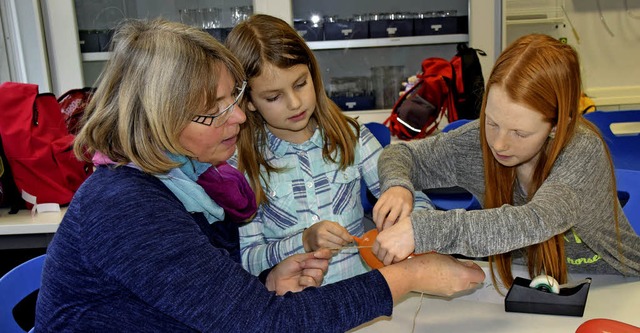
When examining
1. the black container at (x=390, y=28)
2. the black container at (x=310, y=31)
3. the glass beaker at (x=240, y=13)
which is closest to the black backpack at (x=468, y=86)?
the black container at (x=390, y=28)

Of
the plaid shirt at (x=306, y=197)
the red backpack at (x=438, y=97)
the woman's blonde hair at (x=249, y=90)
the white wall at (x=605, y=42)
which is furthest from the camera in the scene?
the white wall at (x=605, y=42)

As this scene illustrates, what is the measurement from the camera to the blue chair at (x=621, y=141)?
2.39m

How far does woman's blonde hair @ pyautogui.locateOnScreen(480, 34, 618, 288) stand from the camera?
1116 mm

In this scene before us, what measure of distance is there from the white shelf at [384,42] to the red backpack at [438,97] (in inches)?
13.3

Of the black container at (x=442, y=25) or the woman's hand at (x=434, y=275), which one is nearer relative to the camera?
the woman's hand at (x=434, y=275)

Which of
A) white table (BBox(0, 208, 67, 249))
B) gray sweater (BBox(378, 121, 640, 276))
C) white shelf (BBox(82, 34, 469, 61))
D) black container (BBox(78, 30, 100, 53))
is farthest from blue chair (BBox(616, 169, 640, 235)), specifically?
black container (BBox(78, 30, 100, 53))

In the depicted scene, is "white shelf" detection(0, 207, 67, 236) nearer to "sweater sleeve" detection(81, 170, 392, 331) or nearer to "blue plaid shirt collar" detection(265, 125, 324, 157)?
"blue plaid shirt collar" detection(265, 125, 324, 157)

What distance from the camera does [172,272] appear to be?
0.80 meters

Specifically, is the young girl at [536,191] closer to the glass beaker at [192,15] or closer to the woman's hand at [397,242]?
the woman's hand at [397,242]

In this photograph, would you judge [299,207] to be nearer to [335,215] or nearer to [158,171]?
[335,215]

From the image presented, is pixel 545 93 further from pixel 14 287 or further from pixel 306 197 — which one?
pixel 14 287

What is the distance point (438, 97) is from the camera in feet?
9.70

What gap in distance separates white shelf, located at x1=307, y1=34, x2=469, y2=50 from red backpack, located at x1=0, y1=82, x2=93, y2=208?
65.7 inches

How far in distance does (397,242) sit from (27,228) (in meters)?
1.44
